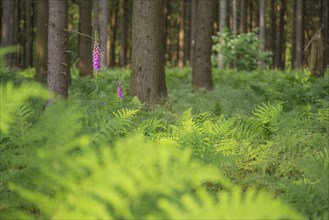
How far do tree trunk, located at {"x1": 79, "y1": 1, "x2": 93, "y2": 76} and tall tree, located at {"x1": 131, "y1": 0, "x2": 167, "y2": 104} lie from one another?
17.7 ft

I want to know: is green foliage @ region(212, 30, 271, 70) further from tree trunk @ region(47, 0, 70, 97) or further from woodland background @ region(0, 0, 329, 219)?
tree trunk @ region(47, 0, 70, 97)

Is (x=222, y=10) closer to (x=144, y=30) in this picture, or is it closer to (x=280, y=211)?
(x=144, y=30)

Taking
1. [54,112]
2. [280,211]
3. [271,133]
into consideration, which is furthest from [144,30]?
[280,211]

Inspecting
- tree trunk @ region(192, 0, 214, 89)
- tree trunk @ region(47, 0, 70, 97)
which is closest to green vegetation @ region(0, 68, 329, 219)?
Answer: tree trunk @ region(47, 0, 70, 97)

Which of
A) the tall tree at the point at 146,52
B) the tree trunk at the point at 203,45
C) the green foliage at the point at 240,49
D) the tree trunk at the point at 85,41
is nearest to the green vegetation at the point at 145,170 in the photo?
the tall tree at the point at 146,52

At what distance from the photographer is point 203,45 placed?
13.8m

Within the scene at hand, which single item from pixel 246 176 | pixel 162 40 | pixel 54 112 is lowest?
pixel 246 176

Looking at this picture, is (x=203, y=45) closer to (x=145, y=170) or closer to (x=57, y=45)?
(x=57, y=45)

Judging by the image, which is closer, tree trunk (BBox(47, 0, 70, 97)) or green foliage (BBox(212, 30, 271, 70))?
tree trunk (BBox(47, 0, 70, 97))

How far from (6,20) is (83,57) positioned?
8748 millimetres

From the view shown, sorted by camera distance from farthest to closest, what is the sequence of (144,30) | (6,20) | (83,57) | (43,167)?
(6,20) → (83,57) → (144,30) → (43,167)

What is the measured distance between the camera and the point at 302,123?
5895 mm

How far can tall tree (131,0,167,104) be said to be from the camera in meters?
9.85

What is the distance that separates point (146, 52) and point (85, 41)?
6.16 m
